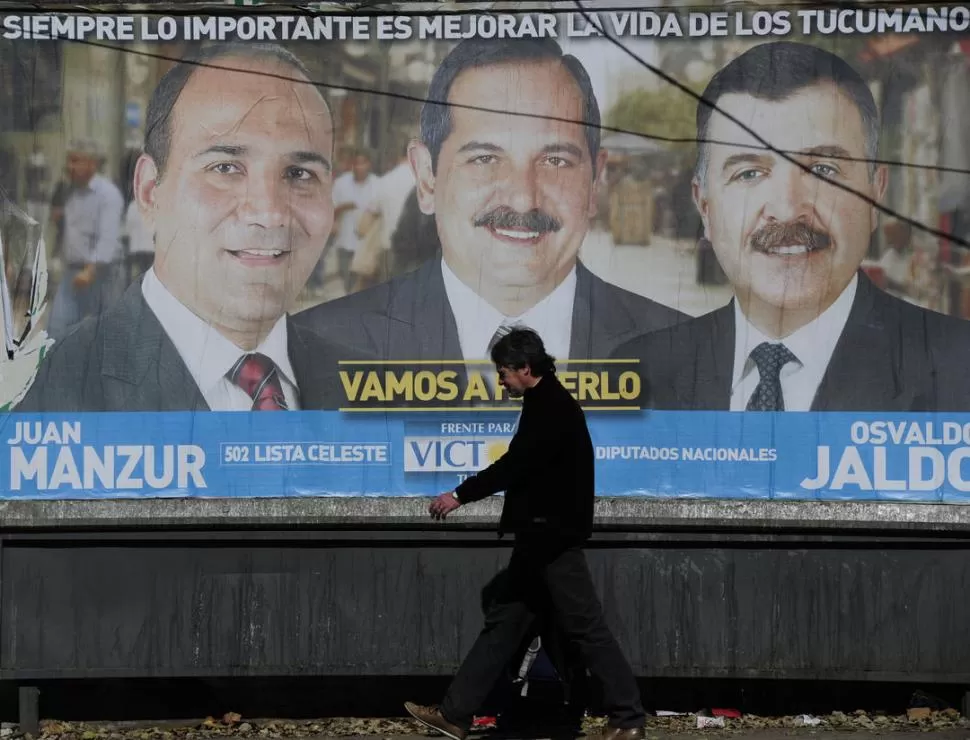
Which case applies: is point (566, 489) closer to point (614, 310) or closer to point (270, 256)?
point (614, 310)

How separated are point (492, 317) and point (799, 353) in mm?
1674

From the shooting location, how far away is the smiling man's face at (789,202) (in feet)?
22.9

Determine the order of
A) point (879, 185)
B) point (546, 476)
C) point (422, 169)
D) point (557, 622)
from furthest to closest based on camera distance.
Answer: point (422, 169), point (879, 185), point (557, 622), point (546, 476)

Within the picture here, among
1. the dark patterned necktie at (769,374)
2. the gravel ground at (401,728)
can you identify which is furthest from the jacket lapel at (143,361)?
the dark patterned necktie at (769,374)

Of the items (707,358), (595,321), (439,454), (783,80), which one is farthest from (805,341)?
(439,454)

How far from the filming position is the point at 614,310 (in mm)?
7062

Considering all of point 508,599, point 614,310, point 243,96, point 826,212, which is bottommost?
point 508,599

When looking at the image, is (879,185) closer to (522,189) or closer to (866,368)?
(866,368)

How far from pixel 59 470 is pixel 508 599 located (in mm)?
2647

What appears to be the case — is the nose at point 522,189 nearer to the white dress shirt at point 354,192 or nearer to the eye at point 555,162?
the eye at point 555,162

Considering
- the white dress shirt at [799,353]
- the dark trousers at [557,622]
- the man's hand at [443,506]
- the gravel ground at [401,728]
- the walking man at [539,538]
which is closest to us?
the man's hand at [443,506]

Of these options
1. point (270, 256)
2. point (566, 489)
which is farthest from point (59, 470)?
point (566, 489)

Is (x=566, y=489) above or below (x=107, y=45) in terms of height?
below

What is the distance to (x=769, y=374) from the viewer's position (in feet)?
23.1
